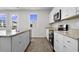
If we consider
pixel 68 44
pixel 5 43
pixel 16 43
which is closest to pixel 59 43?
pixel 68 44

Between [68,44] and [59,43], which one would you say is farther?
[59,43]

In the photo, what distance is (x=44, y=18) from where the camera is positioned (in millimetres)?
9516

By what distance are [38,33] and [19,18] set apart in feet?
6.76

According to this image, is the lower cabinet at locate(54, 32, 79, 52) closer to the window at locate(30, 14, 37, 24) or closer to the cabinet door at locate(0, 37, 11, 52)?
the cabinet door at locate(0, 37, 11, 52)

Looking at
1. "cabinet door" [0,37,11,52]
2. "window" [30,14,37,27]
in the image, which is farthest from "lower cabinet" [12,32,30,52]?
"window" [30,14,37,27]

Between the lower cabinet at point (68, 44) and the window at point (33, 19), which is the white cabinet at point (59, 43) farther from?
the window at point (33, 19)

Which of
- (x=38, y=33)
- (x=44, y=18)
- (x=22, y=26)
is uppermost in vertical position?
(x=44, y=18)

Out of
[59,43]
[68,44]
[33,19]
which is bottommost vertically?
[59,43]

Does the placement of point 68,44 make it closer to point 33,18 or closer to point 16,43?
point 16,43

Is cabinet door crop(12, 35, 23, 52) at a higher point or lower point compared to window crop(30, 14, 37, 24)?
lower

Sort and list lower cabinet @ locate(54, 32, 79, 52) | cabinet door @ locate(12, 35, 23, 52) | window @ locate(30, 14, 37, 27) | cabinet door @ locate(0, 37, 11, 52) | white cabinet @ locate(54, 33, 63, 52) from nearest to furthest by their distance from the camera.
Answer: lower cabinet @ locate(54, 32, 79, 52)
cabinet door @ locate(0, 37, 11, 52)
cabinet door @ locate(12, 35, 23, 52)
white cabinet @ locate(54, 33, 63, 52)
window @ locate(30, 14, 37, 27)
